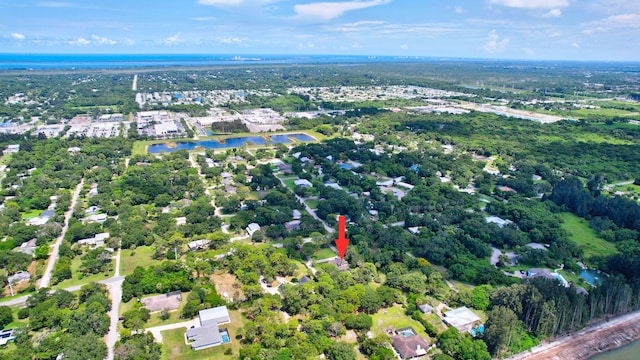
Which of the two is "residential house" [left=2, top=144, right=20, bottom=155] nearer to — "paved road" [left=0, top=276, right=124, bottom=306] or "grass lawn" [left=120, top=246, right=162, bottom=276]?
"grass lawn" [left=120, top=246, right=162, bottom=276]

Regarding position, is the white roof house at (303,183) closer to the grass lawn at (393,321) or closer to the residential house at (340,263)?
the residential house at (340,263)

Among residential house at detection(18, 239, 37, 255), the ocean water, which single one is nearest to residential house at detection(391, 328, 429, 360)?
the ocean water

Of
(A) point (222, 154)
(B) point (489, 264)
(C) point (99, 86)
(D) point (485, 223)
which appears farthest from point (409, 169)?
(C) point (99, 86)

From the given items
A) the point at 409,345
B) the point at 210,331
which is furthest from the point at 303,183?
the point at 409,345

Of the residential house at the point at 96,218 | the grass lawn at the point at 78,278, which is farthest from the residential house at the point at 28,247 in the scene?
the residential house at the point at 96,218

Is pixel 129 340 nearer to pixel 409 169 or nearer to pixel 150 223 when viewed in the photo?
pixel 150 223

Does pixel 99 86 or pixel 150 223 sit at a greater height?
pixel 99 86
